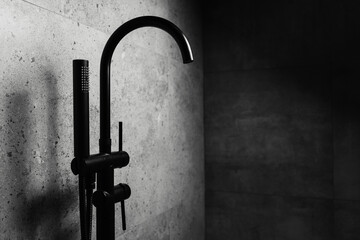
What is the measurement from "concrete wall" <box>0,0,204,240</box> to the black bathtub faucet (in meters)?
0.12

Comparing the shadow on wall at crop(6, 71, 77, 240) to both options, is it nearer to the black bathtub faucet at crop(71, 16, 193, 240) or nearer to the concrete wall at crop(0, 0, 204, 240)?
the concrete wall at crop(0, 0, 204, 240)

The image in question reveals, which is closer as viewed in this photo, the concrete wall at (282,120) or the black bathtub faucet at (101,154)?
the black bathtub faucet at (101,154)

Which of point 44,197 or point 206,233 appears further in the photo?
point 206,233

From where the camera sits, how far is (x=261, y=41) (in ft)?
6.41

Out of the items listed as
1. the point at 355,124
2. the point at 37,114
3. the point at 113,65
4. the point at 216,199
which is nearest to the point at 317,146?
the point at 355,124

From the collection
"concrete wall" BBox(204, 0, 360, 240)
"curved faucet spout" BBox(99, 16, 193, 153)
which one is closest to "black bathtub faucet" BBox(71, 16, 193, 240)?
"curved faucet spout" BBox(99, 16, 193, 153)

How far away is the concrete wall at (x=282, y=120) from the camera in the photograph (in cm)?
180

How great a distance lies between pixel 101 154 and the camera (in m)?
0.90

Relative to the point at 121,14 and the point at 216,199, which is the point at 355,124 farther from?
the point at 121,14

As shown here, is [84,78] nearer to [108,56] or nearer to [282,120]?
[108,56]

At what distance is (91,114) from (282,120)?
44.9 inches

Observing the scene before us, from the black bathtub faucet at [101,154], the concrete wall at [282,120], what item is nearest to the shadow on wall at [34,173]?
the black bathtub faucet at [101,154]

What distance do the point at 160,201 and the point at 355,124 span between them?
1.01m

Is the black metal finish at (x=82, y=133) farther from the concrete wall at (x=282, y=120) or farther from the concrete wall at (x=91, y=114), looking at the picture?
the concrete wall at (x=282, y=120)
